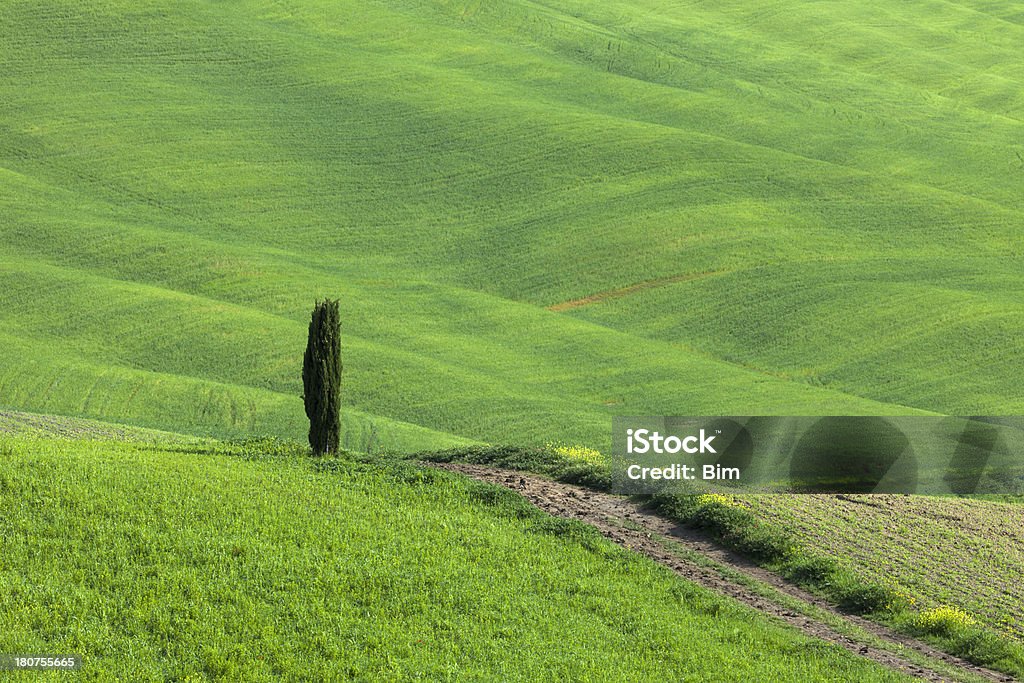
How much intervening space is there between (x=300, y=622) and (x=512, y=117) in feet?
236

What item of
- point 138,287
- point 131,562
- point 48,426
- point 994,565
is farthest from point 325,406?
point 138,287

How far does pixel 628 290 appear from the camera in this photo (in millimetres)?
67812

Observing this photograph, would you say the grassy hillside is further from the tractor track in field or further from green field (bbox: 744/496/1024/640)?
green field (bbox: 744/496/1024/640)

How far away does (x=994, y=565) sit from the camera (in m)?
28.1

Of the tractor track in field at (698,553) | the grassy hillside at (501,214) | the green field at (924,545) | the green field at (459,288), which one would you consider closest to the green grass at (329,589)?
the green field at (459,288)

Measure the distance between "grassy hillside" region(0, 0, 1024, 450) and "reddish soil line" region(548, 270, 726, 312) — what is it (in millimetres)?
227

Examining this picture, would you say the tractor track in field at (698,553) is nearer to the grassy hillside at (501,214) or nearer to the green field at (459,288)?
the green field at (459,288)

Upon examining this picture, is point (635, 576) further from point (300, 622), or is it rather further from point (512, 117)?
point (512, 117)

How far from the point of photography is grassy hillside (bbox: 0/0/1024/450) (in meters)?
54.9

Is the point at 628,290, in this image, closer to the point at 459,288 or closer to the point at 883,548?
the point at 459,288

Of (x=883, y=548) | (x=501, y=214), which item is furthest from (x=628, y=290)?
(x=883, y=548)

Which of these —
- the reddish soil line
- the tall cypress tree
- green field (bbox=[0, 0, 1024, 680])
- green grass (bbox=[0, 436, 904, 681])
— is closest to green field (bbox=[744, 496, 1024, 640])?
green field (bbox=[0, 0, 1024, 680])

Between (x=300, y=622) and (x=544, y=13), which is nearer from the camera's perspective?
(x=300, y=622)

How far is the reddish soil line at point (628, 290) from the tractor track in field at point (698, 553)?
1391 inches
